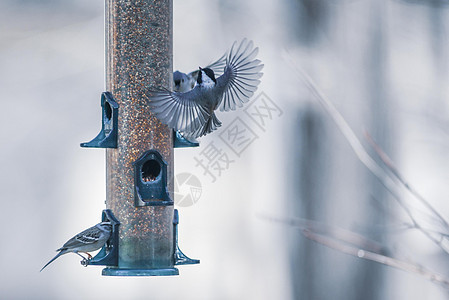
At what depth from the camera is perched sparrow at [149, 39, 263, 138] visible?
532 cm

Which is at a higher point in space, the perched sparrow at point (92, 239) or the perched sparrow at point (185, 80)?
the perched sparrow at point (185, 80)

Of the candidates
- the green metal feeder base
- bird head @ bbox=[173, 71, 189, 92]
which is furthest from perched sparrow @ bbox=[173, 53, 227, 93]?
the green metal feeder base

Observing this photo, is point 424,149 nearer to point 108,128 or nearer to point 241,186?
point 241,186

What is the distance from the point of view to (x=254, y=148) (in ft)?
38.8

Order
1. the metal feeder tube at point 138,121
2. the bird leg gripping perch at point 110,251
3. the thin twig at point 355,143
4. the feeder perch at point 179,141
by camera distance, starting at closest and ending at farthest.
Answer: the thin twig at point 355,143, the bird leg gripping perch at point 110,251, the metal feeder tube at point 138,121, the feeder perch at point 179,141

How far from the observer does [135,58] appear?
5.61 m

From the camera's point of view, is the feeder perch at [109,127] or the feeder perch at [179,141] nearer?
the feeder perch at [109,127]

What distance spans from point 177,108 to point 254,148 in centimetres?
652

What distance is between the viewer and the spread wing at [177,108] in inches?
209

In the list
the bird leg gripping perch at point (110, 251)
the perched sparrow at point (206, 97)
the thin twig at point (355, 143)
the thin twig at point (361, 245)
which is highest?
the perched sparrow at point (206, 97)

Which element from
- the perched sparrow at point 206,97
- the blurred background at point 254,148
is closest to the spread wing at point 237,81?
the perched sparrow at point 206,97

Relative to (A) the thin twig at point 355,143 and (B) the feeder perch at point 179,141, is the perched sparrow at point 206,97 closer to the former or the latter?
(B) the feeder perch at point 179,141

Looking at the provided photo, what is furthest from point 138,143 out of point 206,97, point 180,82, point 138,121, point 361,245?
point 361,245

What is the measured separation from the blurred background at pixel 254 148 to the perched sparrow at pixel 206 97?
5.10 metres
